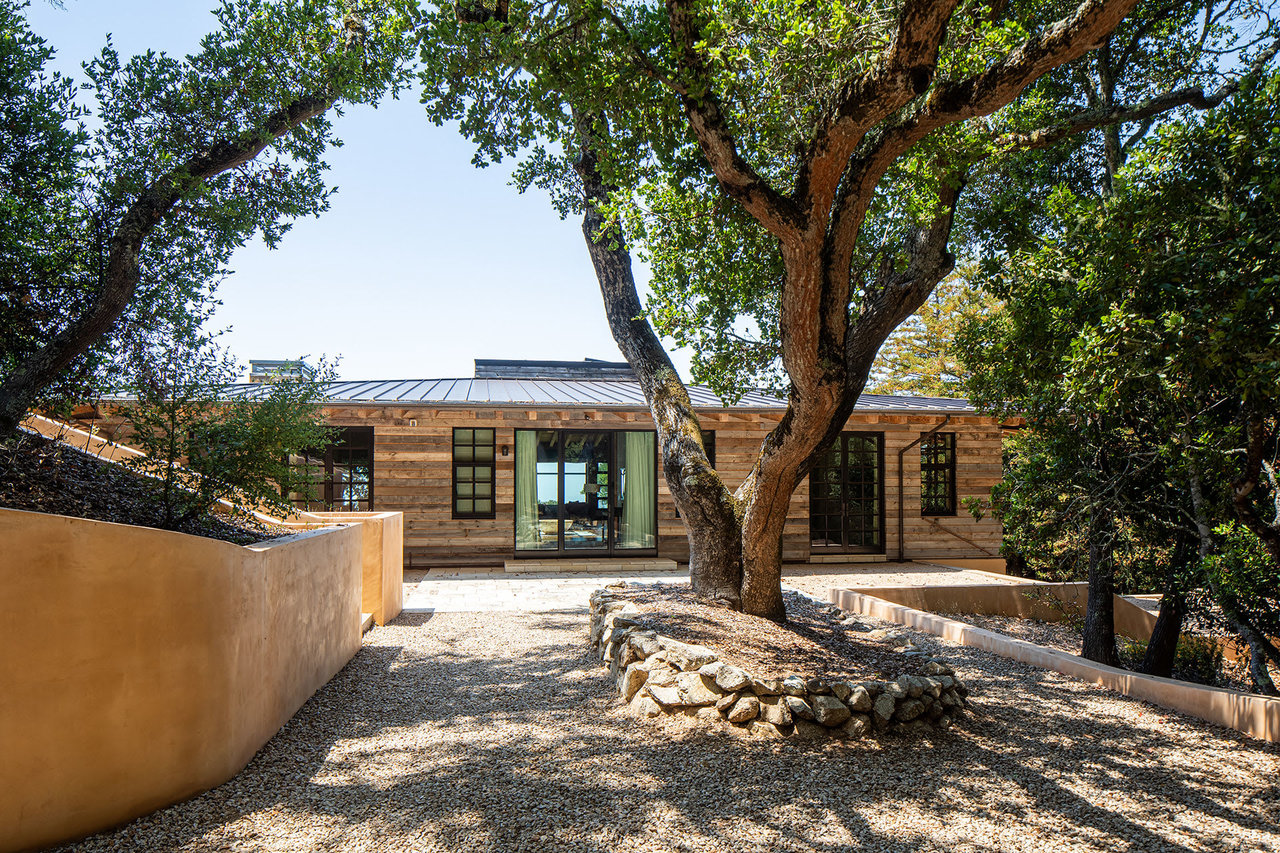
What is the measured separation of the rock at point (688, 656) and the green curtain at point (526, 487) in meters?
6.45

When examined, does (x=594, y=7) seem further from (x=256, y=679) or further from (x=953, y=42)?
(x=256, y=679)

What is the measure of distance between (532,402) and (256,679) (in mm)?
7048

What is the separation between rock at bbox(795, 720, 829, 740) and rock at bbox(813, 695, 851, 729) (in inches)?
1.6

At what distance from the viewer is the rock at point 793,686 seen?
3.91 m

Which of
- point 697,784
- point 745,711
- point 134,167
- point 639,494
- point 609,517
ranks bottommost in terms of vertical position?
point 697,784

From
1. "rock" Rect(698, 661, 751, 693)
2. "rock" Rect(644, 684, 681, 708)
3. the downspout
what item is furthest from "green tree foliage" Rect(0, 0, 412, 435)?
the downspout

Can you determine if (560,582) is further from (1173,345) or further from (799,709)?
(1173,345)

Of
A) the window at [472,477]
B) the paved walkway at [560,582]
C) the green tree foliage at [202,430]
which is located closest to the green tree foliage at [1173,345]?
the paved walkway at [560,582]

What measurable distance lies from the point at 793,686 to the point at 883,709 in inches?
19.6

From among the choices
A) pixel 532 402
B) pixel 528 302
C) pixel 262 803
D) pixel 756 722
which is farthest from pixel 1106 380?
pixel 528 302

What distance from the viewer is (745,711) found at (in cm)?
379

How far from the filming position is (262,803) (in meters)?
2.89

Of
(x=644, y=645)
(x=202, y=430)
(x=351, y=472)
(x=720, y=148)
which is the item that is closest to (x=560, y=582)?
(x=351, y=472)

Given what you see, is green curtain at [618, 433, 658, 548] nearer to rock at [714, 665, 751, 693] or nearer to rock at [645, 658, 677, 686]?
rock at [645, 658, 677, 686]
